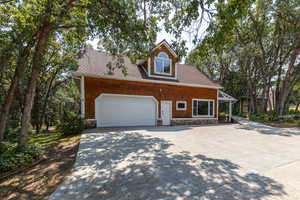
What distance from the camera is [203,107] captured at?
533 inches

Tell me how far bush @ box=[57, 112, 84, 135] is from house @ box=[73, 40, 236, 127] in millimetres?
1035

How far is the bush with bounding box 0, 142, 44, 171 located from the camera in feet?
12.2

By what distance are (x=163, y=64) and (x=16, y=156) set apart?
1061 cm

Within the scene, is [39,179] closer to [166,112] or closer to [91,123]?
[91,123]

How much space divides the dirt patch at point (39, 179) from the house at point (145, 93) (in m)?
5.12

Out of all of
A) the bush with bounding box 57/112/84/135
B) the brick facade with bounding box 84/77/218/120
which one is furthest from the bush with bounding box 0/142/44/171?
the brick facade with bounding box 84/77/218/120

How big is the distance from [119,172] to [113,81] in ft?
24.3

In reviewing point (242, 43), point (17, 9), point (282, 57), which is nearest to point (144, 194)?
point (17, 9)

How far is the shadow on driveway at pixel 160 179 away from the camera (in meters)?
2.60

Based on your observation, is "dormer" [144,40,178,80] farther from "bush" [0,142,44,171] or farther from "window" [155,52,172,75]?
"bush" [0,142,44,171]

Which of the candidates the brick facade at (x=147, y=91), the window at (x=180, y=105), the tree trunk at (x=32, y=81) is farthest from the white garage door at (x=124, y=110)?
the tree trunk at (x=32, y=81)

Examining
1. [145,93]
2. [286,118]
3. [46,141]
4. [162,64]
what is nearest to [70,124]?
[46,141]

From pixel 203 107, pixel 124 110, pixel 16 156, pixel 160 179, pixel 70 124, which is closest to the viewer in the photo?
pixel 160 179

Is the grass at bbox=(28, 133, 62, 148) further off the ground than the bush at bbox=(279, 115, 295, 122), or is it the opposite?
the bush at bbox=(279, 115, 295, 122)
